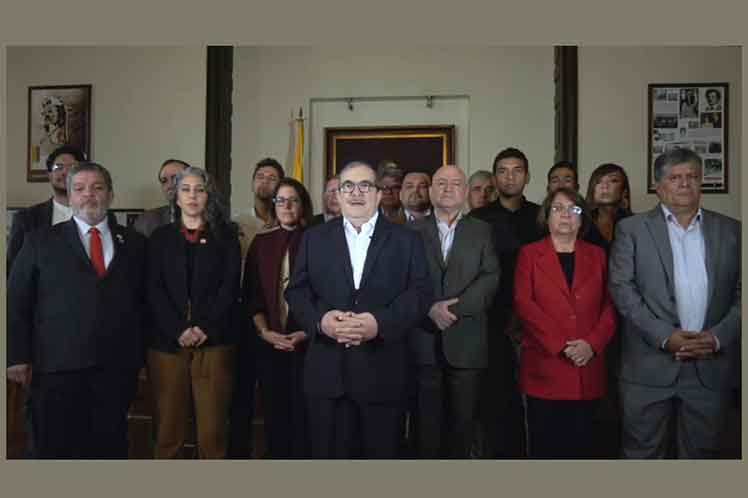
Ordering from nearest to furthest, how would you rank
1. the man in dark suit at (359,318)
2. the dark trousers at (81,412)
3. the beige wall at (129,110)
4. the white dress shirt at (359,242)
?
the man in dark suit at (359,318)
the white dress shirt at (359,242)
the dark trousers at (81,412)
the beige wall at (129,110)

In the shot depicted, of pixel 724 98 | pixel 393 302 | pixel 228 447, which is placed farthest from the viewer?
pixel 724 98

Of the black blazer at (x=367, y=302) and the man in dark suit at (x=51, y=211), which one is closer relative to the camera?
the black blazer at (x=367, y=302)

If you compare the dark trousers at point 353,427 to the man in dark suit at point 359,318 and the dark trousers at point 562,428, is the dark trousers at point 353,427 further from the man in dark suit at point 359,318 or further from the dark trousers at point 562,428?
the dark trousers at point 562,428

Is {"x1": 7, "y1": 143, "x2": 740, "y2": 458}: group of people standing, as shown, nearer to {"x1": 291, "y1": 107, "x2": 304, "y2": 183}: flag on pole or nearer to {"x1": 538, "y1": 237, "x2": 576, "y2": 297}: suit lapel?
{"x1": 538, "y1": 237, "x2": 576, "y2": 297}: suit lapel

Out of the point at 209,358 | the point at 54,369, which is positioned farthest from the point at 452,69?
the point at 54,369

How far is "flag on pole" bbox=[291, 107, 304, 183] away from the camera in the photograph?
22.4 ft

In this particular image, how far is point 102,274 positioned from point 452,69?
4.70 m

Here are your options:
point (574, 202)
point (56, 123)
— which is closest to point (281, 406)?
point (574, 202)

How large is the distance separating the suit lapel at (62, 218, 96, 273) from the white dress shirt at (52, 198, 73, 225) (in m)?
0.80

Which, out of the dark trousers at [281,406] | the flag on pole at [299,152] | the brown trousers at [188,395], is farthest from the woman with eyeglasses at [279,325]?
the flag on pole at [299,152]

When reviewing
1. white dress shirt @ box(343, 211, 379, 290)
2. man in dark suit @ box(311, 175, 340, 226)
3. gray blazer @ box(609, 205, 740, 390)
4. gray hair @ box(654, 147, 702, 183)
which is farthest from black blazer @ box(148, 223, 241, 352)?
gray hair @ box(654, 147, 702, 183)

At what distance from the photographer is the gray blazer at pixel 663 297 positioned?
316cm

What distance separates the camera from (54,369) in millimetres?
3018

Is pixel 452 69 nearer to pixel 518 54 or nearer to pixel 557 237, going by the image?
pixel 518 54
